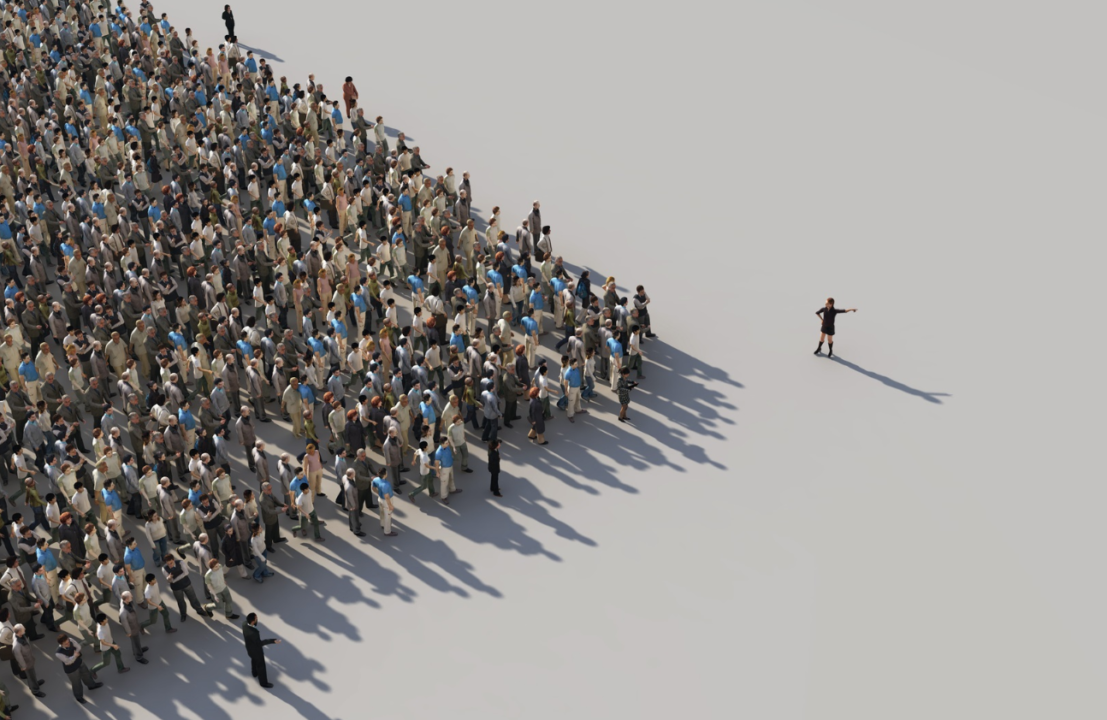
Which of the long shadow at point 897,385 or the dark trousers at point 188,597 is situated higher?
the long shadow at point 897,385

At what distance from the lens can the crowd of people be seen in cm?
2059

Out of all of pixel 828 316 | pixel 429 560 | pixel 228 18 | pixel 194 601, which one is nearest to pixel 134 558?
pixel 194 601

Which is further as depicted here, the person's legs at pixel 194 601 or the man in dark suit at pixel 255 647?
the person's legs at pixel 194 601

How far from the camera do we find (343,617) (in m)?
20.3

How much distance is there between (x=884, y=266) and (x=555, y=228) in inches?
333

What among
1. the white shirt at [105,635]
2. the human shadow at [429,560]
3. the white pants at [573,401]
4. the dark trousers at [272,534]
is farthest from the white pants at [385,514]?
the white shirt at [105,635]

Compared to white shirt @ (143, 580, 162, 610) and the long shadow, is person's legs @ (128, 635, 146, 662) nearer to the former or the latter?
white shirt @ (143, 580, 162, 610)

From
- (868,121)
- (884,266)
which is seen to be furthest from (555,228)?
(868,121)

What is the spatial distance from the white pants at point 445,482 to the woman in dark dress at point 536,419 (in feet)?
6.98

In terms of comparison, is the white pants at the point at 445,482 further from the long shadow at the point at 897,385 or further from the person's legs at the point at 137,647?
the long shadow at the point at 897,385

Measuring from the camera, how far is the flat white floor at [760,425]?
63.3 ft

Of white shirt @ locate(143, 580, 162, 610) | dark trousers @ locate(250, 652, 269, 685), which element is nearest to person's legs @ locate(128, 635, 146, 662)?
white shirt @ locate(143, 580, 162, 610)

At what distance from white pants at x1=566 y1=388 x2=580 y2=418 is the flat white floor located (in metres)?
0.31

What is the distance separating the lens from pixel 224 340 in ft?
80.4
